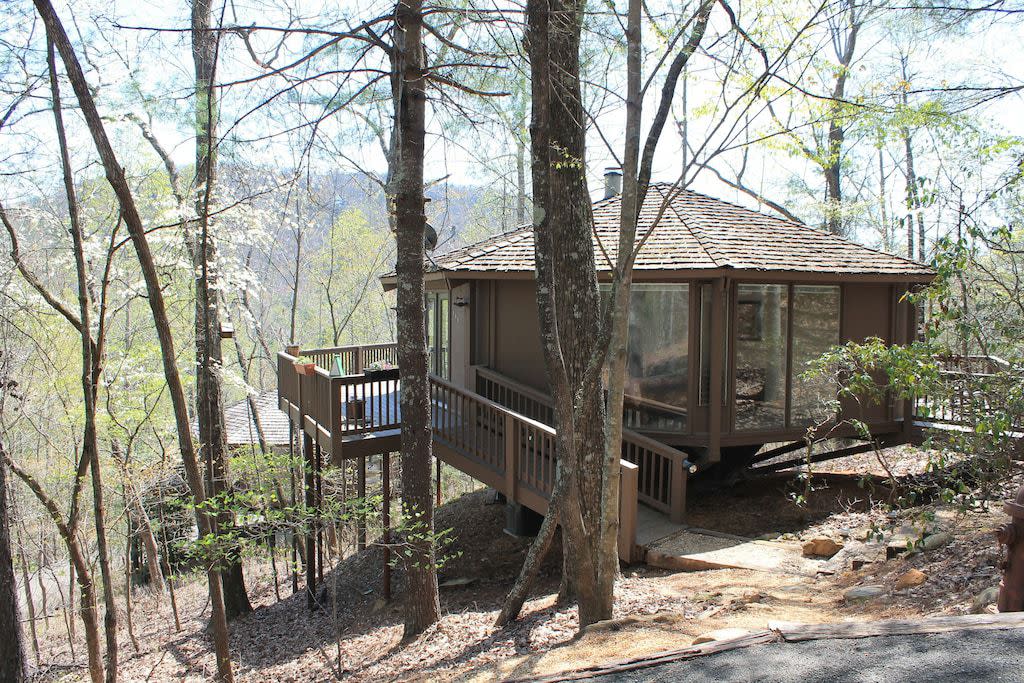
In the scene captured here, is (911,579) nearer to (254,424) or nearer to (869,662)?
(869,662)

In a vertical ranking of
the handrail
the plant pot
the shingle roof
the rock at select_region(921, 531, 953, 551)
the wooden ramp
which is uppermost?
the plant pot

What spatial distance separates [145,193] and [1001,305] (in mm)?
13881

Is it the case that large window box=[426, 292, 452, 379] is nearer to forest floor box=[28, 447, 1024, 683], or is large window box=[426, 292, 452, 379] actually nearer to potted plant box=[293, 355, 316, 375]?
potted plant box=[293, 355, 316, 375]

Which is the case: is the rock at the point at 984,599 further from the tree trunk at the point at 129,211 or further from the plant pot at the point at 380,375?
the plant pot at the point at 380,375

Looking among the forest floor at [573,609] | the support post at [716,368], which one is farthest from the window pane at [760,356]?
the forest floor at [573,609]

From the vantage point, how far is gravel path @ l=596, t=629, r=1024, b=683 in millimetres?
3121

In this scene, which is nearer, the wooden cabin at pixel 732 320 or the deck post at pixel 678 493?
the deck post at pixel 678 493

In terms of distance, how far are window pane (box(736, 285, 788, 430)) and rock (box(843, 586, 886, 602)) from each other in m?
3.77

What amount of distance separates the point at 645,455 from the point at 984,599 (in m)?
4.12

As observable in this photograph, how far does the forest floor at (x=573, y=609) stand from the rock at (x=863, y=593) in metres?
0.02

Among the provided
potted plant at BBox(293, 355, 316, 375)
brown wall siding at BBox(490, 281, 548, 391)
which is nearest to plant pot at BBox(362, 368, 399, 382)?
potted plant at BBox(293, 355, 316, 375)

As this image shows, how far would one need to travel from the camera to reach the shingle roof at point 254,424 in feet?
66.6

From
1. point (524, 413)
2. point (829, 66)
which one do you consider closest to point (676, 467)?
point (524, 413)

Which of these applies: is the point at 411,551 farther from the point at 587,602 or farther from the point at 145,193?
the point at 145,193
